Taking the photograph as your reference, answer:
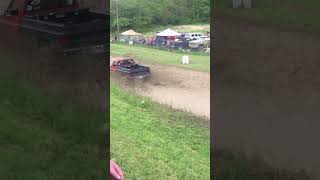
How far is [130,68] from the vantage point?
266cm

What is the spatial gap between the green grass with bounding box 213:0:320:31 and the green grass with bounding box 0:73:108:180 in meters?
0.78

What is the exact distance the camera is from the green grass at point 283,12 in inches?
84.1

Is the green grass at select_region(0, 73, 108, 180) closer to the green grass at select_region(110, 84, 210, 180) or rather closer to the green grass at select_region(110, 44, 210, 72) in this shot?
the green grass at select_region(110, 84, 210, 180)

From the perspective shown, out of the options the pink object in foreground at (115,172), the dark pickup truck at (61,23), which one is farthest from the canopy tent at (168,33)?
the pink object in foreground at (115,172)

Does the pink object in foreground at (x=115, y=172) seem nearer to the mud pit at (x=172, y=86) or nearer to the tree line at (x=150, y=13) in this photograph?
the mud pit at (x=172, y=86)

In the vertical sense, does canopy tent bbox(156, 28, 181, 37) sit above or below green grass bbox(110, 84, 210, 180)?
above

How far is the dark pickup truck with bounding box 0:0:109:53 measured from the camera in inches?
93.9

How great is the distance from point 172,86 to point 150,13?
0.52 meters

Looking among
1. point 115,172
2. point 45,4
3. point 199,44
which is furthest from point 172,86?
point 115,172

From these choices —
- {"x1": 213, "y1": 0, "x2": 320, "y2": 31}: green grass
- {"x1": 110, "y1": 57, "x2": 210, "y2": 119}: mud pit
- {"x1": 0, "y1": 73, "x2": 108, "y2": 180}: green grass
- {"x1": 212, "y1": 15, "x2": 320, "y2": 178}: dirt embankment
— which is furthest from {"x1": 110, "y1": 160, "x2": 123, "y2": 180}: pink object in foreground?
{"x1": 213, "y1": 0, "x2": 320, "y2": 31}: green grass

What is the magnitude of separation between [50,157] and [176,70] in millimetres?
1122

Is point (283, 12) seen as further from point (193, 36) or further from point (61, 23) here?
point (61, 23)

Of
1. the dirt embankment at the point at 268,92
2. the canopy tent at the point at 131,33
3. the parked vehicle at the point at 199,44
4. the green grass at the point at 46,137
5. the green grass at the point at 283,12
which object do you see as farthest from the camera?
the canopy tent at the point at 131,33

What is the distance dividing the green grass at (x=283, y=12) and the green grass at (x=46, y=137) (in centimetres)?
78
